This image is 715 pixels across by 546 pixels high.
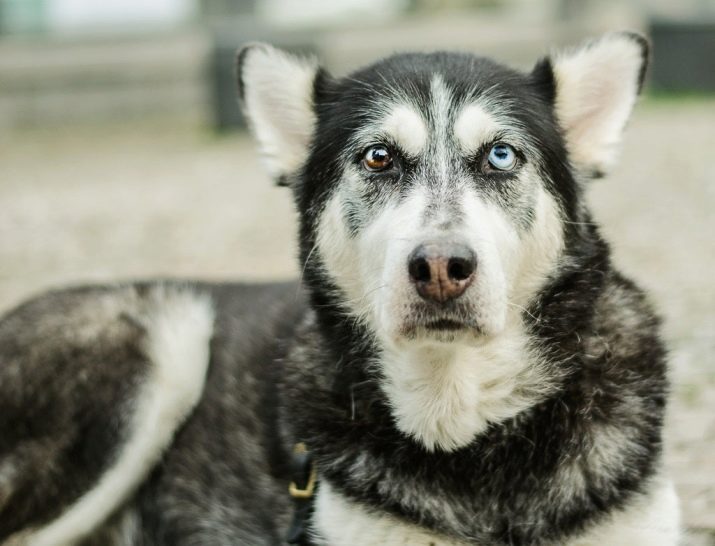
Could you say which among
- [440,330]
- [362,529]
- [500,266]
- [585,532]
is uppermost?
[500,266]

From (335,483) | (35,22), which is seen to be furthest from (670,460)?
(35,22)

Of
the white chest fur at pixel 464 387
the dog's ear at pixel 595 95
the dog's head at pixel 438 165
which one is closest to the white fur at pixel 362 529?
the white chest fur at pixel 464 387

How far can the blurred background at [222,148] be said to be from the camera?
8.20 metres

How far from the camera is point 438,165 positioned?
11.8 feet

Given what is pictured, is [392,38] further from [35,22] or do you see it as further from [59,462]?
[59,462]

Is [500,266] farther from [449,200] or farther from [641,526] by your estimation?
[641,526]

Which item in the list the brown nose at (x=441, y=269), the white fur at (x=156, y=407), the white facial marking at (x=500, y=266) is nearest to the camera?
the brown nose at (x=441, y=269)

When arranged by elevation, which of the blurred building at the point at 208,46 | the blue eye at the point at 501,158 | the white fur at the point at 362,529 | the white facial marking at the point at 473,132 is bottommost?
the blurred building at the point at 208,46

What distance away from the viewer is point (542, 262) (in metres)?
3.69

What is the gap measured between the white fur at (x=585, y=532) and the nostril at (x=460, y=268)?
35.2 inches

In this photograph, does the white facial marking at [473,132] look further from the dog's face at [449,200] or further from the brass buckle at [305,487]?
the brass buckle at [305,487]

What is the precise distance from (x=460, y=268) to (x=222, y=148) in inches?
507

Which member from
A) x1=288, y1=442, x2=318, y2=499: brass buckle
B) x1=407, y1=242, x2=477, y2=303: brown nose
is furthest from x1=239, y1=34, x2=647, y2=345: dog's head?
x1=288, y1=442, x2=318, y2=499: brass buckle

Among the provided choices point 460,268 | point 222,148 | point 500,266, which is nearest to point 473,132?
point 500,266
